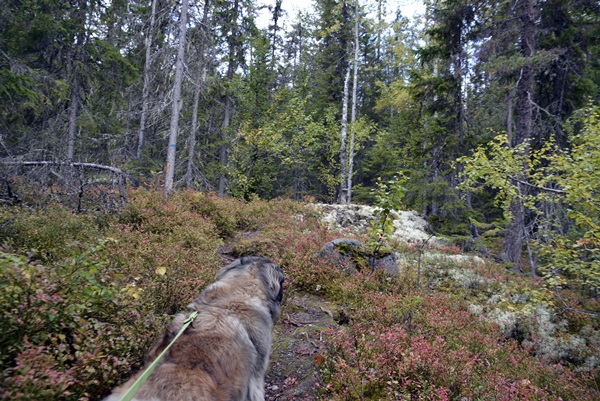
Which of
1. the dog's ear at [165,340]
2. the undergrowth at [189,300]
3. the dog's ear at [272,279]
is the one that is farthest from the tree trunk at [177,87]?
the dog's ear at [165,340]

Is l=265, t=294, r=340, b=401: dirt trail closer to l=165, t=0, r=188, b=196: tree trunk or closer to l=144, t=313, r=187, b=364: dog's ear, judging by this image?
l=144, t=313, r=187, b=364: dog's ear

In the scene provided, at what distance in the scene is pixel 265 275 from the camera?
3.29m

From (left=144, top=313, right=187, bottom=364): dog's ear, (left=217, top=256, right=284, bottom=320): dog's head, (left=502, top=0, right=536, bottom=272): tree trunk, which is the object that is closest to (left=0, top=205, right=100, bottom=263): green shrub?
(left=217, top=256, right=284, bottom=320): dog's head

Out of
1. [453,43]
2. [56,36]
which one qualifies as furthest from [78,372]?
[453,43]

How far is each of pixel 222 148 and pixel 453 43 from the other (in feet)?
44.4

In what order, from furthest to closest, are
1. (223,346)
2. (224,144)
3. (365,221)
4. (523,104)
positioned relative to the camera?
(224,144) < (365,221) < (523,104) < (223,346)

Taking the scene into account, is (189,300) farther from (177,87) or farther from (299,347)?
(177,87)

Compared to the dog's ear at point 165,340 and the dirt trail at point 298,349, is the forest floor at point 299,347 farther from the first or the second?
the dog's ear at point 165,340

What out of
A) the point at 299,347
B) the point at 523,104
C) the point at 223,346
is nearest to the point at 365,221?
the point at 523,104

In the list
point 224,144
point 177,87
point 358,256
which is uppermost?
point 177,87

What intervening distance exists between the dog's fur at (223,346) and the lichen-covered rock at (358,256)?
404 cm

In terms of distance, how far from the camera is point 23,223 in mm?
5105

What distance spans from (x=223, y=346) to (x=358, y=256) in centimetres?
552

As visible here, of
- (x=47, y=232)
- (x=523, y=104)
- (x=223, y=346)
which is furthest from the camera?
(x=523, y=104)
